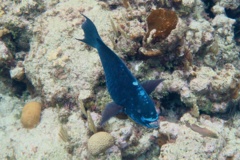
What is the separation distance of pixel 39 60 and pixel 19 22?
1.38m

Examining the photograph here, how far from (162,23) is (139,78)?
3.39 feet

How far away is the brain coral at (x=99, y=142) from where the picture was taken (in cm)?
348

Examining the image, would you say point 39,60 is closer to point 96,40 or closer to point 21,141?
point 21,141

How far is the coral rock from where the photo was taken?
3955mm

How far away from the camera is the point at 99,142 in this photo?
3480 mm

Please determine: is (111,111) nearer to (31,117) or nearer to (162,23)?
(162,23)

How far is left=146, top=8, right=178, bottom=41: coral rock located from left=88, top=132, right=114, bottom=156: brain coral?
5.99ft

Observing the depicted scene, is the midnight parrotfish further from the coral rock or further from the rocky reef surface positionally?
the coral rock

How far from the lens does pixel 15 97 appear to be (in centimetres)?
541

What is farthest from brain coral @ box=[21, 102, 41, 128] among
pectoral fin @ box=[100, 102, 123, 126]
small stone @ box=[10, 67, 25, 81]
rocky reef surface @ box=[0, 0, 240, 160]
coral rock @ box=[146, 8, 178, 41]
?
coral rock @ box=[146, 8, 178, 41]

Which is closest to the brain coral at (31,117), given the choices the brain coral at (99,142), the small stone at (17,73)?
the small stone at (17,73)

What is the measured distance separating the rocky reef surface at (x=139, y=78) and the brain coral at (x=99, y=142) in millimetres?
17

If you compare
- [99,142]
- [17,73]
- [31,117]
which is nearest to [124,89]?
[99,142]

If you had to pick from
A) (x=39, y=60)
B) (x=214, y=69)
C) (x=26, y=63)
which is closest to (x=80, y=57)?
(x=39, y=60)
